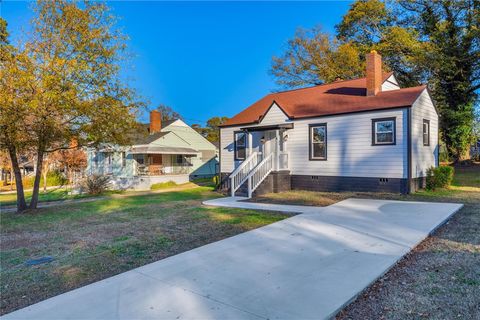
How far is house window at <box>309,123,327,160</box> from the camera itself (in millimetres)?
14344

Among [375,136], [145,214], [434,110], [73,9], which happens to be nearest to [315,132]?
[375,136]

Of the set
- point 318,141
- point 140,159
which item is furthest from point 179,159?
point 318,141

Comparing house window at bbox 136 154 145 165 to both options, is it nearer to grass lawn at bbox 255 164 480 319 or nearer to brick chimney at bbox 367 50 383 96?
brick chimney at bbox 367 50 383 96

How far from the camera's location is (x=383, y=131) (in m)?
12.7

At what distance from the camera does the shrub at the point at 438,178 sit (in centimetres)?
Answer: 1314

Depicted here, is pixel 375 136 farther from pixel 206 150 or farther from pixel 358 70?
pixel 206 150

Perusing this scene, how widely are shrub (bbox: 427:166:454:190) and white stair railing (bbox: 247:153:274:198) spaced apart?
6651mm

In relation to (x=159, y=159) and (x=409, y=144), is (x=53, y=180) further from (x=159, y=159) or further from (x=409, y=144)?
(x=409, y=144)

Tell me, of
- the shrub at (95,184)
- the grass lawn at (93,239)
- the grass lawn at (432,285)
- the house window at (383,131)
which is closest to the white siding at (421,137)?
the house window at (383,131)

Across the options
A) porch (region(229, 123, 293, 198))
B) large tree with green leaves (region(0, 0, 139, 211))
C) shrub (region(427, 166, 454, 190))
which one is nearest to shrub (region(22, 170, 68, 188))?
large tree with green leaves (region(0, 0, 139, 211))

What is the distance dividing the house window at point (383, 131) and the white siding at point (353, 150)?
0.15 metres

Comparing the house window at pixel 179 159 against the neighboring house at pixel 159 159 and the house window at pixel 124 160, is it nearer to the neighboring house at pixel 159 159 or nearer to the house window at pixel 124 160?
the neighboring house at pixel 159 159

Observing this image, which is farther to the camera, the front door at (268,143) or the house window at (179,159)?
the house window at (179,159)

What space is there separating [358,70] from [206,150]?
15.6 m
